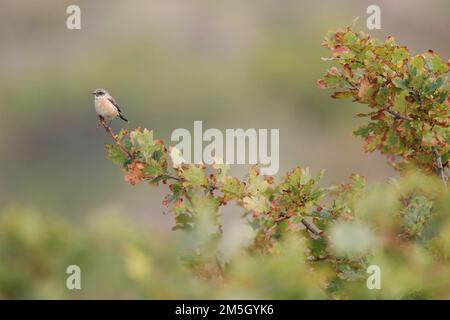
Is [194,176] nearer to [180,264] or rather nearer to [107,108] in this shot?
[180,264]

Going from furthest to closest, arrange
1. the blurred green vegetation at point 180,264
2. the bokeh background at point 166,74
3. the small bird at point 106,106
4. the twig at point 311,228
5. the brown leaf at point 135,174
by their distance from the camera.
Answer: the bokeh background at point 166,74
the small bird at point 106,106
the brown leaf at point 135,174
the twig at point 311,228
the blurred green vegetation at point 180,264

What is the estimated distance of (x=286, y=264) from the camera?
3.69 ft

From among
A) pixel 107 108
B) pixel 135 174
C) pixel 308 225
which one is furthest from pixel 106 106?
pixel 308 225

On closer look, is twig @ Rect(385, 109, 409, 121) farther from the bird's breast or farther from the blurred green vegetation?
the bird's breast

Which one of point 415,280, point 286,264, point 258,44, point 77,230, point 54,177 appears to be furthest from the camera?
point 258,44

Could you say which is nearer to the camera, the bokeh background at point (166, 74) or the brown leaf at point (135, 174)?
the brown leaf at point (135, 174)

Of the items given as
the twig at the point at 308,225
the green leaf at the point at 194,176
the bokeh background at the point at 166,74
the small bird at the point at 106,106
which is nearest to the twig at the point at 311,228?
the twig at the point at 308,225

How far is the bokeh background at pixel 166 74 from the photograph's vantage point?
19.7 m

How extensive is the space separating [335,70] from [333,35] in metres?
0.09

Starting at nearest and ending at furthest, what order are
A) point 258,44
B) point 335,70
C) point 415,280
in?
point 415,280
point 335,70
point 258,44

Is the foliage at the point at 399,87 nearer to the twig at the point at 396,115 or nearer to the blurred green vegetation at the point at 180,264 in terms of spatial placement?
the twig at the point at 396,115

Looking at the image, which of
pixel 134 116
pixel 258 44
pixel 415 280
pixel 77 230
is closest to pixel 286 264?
pixel 415 280

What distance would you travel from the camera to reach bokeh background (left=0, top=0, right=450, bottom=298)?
64.6 feet
